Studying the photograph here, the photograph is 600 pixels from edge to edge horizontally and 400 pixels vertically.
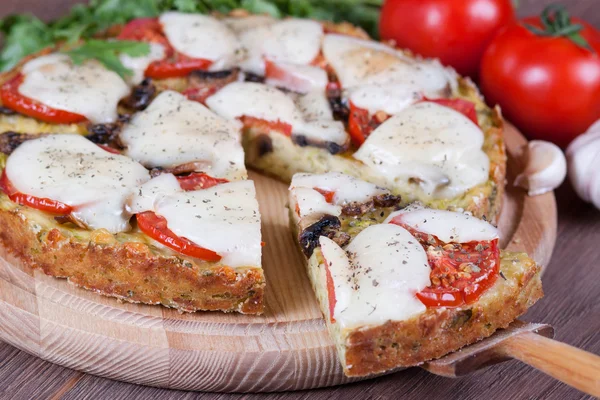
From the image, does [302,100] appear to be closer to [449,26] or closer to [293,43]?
[293,43]

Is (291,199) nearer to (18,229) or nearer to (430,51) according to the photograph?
(18,229)

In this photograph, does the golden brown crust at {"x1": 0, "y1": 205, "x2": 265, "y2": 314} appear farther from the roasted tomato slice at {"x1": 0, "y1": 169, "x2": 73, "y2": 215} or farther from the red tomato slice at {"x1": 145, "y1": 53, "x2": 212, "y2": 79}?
the red tomato slice at {"x1": 145, "y1": 53, "x2": 212, "y2": 79}

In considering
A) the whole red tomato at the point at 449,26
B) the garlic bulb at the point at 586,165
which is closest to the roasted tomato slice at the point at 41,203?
the garlic bulb at the point at 586,165

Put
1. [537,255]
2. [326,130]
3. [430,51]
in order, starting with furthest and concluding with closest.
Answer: [430,51] → [326,130] → [537,255]

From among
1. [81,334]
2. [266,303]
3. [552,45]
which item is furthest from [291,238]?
[552,45]

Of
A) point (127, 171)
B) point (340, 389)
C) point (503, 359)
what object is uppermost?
point (127, 171)

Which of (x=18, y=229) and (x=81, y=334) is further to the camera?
(x=18, y=229)

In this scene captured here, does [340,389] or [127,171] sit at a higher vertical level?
[127,171]
